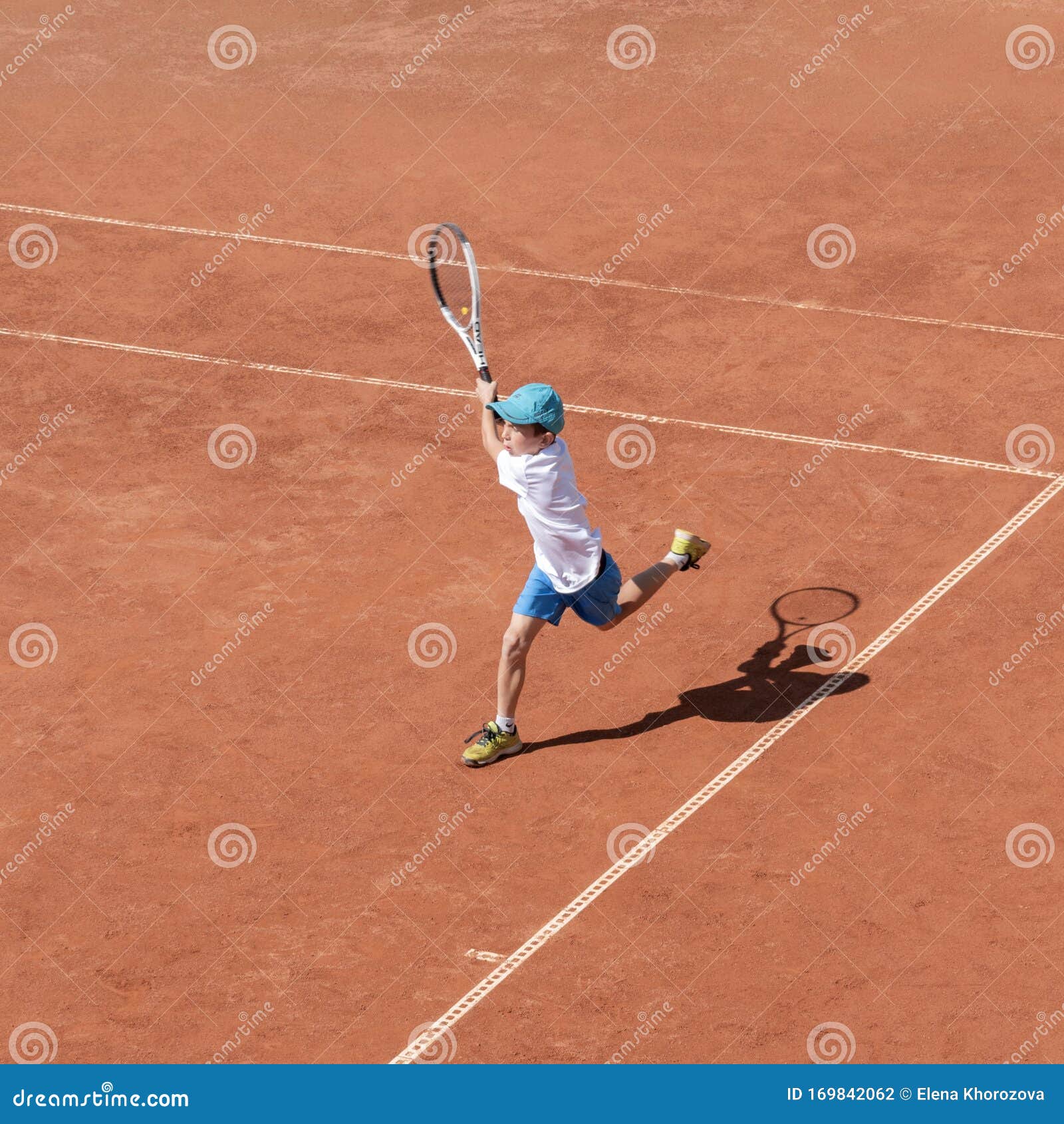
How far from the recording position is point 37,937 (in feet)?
30.4

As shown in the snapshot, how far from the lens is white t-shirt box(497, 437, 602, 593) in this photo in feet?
32.9

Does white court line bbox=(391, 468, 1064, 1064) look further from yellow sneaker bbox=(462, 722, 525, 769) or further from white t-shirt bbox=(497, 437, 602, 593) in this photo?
white t-shirt bbox=(497, 437, 602, 593)

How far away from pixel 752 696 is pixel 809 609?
41.6 inches

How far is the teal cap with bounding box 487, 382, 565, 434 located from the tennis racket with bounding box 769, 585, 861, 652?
2623 millimetres

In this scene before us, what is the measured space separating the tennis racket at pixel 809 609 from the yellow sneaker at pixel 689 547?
107cm

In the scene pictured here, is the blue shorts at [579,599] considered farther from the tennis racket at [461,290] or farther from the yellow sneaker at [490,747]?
the tennis racket at [461,290]

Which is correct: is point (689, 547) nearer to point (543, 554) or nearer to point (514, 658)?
point (543, 554)

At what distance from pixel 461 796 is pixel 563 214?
9.57m

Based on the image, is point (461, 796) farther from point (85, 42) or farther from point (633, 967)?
point (85, 42)

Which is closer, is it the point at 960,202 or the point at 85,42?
the point at 960,202

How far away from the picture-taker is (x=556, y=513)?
10.1m

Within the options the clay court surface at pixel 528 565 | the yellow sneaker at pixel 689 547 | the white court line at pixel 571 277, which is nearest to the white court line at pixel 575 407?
the clay court surface at pixel 528 565

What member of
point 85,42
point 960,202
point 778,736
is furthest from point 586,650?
point 85,42

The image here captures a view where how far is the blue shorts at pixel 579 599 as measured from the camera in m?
10.3
